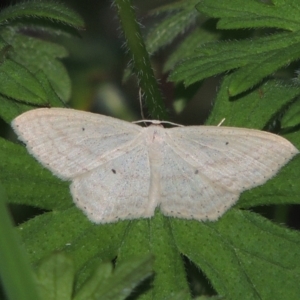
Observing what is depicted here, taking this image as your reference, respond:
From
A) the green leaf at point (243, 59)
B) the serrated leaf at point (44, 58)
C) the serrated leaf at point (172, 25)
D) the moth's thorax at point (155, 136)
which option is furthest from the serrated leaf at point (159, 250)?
the serrated leaf at point (172, 25)

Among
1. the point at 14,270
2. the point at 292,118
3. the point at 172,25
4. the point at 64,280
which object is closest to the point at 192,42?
the point at 172,25

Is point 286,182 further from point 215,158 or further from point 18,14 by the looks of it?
point 18,14

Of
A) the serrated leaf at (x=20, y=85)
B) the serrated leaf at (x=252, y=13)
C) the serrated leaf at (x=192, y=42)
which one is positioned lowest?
the serrated leaf at (x=192, y=42)

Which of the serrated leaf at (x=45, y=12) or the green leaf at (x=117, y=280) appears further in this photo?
the serrated leaf at (x=45, y=12)

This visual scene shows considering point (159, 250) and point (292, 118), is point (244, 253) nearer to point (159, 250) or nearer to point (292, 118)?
point (159, 250)

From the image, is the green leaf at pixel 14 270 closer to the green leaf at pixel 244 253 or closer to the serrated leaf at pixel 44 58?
the green leaf at pixel 244 253

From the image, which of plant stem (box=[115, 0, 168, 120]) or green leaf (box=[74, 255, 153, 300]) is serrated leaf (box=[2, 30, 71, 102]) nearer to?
plant stem (box=[115, 0, 168, 120])
